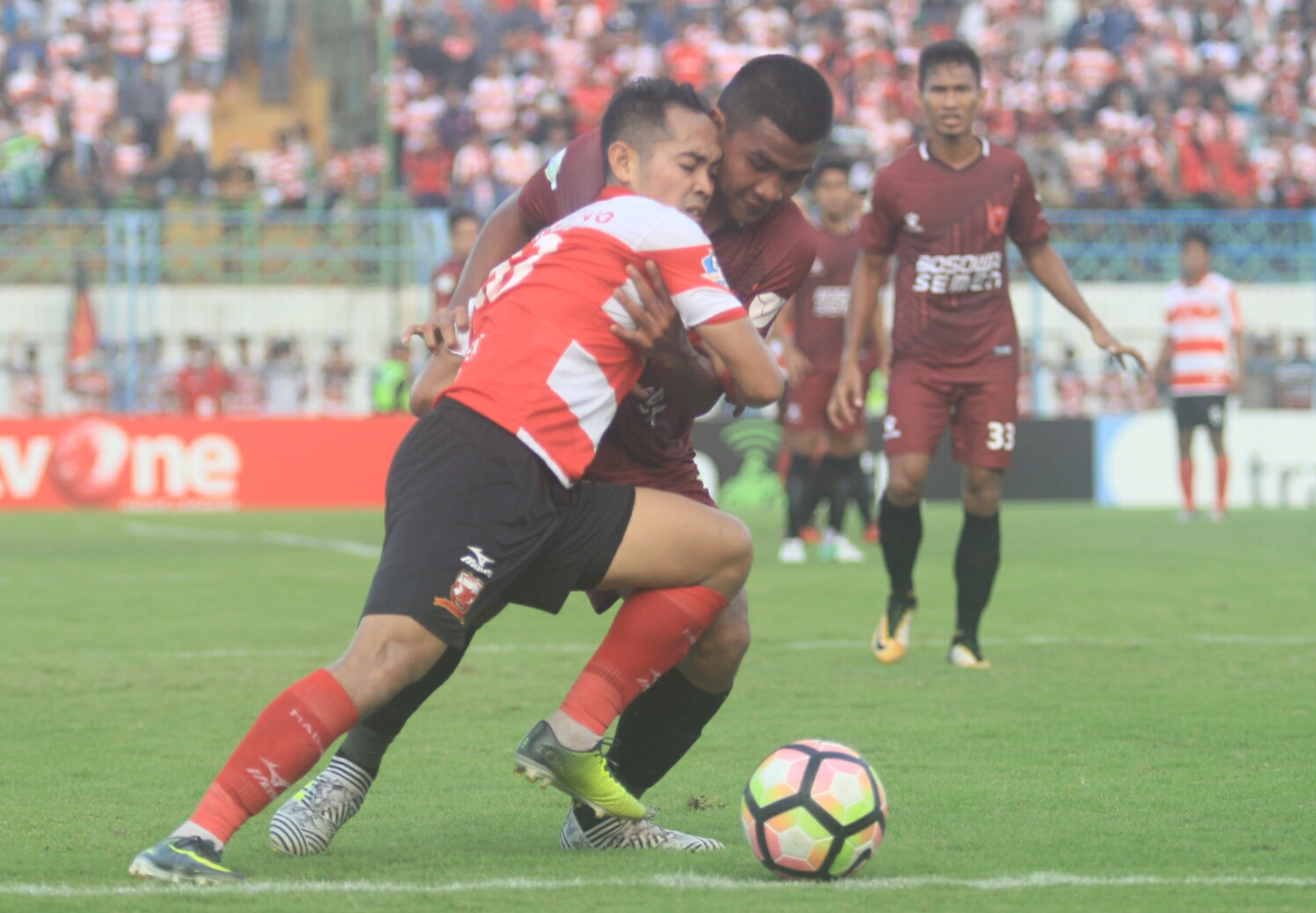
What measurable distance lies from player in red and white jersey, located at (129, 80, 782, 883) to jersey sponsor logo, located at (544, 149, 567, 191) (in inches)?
19.4

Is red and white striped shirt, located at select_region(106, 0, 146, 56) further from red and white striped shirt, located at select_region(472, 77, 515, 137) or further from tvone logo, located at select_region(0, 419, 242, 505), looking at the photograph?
tvone logo, located at select_region(0, 419, 242, 505)

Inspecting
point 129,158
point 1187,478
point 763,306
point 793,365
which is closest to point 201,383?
point 129,158

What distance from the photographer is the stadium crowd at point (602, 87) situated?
20.8 m

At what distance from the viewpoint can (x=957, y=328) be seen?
21.8 feet

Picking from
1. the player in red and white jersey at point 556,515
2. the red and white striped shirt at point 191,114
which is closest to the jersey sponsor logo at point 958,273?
the player in red and white jersey at point 556,515

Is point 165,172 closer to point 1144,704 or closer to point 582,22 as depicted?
point 582,22

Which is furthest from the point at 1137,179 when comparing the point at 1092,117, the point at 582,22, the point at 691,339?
the point at 691,339

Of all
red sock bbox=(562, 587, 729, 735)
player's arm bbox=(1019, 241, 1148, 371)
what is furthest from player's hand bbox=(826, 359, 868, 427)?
red sock bbox=(562, 587, 729, 735)

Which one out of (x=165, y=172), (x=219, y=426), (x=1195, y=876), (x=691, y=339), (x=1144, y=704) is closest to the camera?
(x=1195, y=876)

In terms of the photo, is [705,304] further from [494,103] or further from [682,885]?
[494,103]

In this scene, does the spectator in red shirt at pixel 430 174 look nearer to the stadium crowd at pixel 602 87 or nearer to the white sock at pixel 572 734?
the stadium crowd at pixel 602 87

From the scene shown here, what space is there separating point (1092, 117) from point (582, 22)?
760 centimetres

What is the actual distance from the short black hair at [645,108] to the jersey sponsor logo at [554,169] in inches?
19.7

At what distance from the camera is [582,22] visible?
24672 millimetres
